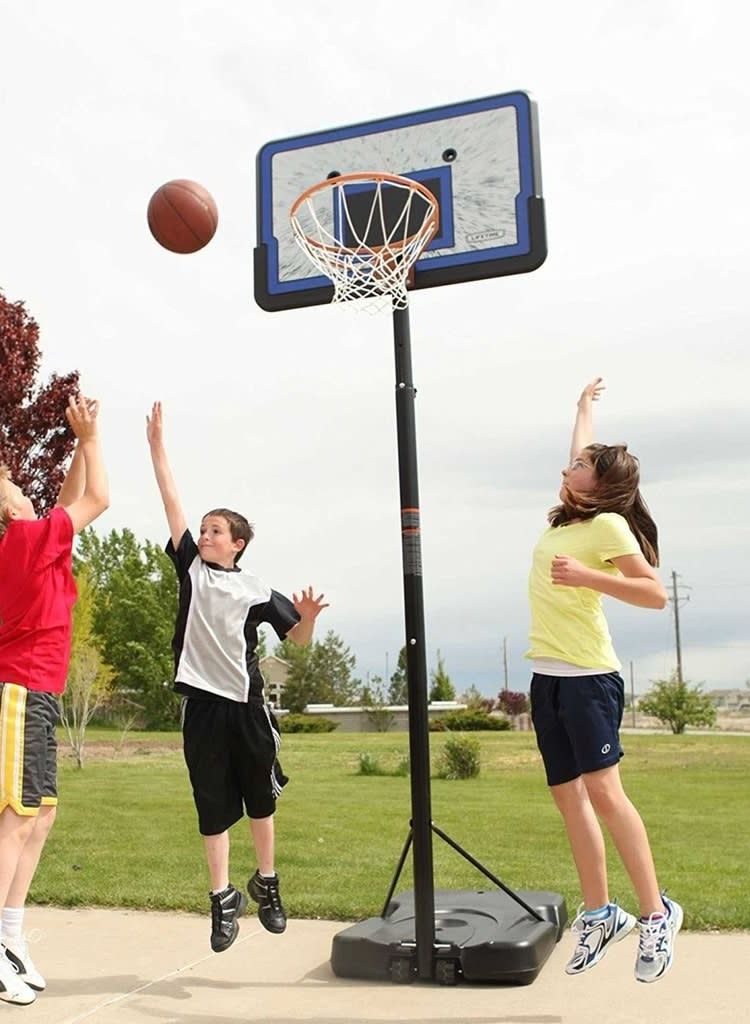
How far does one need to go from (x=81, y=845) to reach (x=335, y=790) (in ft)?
24.3

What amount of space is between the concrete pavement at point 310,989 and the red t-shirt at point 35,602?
56.5 inches

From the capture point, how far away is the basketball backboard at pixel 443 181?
5828 mm

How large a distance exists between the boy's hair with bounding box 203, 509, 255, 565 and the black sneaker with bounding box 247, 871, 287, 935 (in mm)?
1564

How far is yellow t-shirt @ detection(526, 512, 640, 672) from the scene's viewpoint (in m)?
4.63

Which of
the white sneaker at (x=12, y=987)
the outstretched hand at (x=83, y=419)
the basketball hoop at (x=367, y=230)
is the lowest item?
the white sneaker at (x=12, y=987)

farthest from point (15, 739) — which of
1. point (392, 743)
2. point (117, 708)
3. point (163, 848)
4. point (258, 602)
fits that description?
point (117, 708)

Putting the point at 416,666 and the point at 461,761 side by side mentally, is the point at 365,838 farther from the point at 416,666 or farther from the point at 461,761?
the point at 461,761

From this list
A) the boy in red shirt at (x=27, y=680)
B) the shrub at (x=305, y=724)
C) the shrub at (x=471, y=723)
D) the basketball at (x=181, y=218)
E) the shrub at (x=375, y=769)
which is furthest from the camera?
the shrub at (x=305, y=724)

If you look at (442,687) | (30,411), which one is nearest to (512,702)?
(442,687)

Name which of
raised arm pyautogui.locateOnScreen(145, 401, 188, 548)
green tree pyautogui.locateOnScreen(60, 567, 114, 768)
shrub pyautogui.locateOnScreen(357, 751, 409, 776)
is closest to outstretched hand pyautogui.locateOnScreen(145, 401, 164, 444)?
raised arm pyautogui.locateOnScreen(145, 401, 188, 548)

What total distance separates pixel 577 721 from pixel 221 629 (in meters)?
1.71

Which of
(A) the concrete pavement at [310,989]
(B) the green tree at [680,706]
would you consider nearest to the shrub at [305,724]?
(B) the green tree at [680,706]

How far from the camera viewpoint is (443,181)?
19.9ft

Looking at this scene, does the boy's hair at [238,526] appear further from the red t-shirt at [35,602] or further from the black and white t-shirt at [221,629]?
A: the red t-shirt at [35,602]
